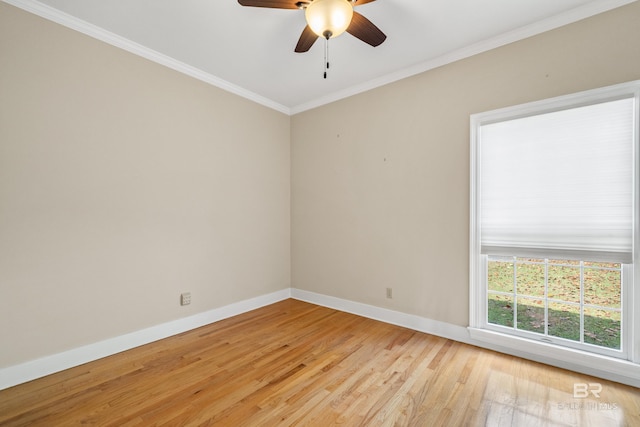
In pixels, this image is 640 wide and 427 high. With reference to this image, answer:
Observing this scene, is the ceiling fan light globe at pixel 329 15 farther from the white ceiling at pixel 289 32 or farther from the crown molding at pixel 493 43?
the crown molding at pixel 493 43

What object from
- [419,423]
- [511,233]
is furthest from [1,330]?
[511,233]

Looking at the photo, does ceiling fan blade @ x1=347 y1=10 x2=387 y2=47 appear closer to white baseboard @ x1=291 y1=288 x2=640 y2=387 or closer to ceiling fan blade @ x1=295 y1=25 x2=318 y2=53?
ceiling fan blade @ x1=295 y1=25 x2=318 y2=53

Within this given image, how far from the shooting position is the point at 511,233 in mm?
2531

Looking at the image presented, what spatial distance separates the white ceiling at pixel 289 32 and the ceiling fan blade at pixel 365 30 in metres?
0.22

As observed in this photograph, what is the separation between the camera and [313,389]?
2.02 metres

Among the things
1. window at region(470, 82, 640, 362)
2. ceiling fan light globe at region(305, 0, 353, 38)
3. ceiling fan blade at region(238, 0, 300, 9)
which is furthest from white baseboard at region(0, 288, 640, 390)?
ceiling fan blade at region(238, 0, 300, 9)

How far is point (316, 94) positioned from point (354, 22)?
181 cm

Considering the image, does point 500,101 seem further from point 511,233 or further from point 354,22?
point 354,22

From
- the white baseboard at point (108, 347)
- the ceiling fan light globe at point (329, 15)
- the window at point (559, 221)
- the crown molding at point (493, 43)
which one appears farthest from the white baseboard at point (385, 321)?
the ceiling fan light globe at point (329, 15)

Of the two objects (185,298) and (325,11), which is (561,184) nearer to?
(325,11)

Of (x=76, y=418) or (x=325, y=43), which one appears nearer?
(x=76, y=418)

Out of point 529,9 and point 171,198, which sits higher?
point 529,9

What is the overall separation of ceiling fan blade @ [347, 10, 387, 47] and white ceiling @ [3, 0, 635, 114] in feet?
0.71

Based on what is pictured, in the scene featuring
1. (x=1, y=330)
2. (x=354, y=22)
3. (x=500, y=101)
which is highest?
(x=354, y=22)
